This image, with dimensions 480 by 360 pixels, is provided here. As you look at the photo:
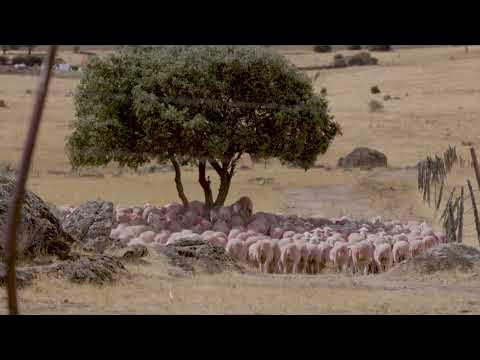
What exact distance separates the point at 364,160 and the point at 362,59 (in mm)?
3970

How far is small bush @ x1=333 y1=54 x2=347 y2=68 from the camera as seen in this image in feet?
89.8

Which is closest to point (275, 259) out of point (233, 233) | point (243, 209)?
point (233, 233)

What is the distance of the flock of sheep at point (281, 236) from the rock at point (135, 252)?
963 mm

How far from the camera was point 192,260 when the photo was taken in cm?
1198

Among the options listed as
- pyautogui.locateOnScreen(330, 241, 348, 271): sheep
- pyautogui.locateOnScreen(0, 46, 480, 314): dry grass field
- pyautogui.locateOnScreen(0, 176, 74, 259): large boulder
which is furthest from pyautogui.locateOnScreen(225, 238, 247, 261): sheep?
pyautogui.locateOnScreen(0, 176, 74, 259): large boulder

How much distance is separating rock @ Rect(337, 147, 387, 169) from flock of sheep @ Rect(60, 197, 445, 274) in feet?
23.2

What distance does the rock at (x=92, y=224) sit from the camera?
13.3 meters

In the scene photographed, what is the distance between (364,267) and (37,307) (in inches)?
271

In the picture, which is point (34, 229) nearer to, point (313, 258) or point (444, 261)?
point (313, 258)

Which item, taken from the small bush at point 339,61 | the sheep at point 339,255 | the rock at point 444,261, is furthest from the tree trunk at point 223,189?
the small bush at point 339,61

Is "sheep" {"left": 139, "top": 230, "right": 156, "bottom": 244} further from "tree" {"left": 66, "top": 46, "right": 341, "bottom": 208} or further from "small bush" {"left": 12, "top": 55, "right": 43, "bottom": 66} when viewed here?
"small bush" {"left": 12, "top": 55, "right": 43, "bottom": 66}

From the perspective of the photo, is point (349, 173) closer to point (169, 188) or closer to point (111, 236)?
point (169, 188)

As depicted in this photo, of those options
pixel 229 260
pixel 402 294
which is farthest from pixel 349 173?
pixel 402 294

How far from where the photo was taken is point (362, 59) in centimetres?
2780
